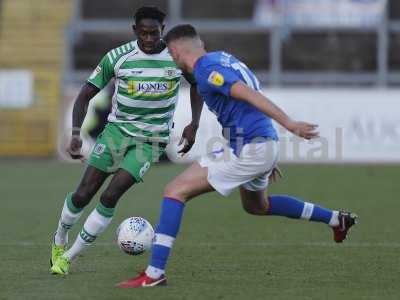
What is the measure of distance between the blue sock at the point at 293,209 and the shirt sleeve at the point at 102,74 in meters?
1.61

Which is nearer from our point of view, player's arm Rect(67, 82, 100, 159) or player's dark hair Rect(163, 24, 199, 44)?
player's dark hair Rect(163, 24, 199, 44)

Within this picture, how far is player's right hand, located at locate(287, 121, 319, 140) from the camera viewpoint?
7.00 meters

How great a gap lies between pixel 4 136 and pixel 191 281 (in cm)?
1946

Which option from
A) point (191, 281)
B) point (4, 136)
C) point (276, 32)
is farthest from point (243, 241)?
point (276, 32)

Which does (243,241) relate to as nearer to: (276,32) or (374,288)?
(374,288)

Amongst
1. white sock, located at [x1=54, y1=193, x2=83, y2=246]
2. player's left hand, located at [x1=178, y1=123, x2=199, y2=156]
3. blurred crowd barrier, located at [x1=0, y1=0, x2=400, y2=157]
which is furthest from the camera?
blurred crowd barrier, located at [x1=0, y1=0, x2=400, y2=157]

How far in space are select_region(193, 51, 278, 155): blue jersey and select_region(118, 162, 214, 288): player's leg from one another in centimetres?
37

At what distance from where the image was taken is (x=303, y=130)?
701 cm

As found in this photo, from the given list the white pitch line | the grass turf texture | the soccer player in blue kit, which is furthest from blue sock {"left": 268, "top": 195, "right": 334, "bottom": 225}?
the white pitch line

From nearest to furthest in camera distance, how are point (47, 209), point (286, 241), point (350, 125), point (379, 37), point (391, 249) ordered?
point (391, 249) < point (286, 241) < point (47, 209) < point (350, 125) < point (379, 37)

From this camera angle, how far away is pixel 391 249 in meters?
9.83

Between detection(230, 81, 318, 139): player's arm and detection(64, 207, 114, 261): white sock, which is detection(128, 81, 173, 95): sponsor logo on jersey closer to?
detection(64, 207, 114, 261): white sock

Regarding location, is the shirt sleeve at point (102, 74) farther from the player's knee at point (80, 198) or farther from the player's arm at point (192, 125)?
the player's knee at point (80, 198)

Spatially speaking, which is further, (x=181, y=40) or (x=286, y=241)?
(x=286, y=241)
